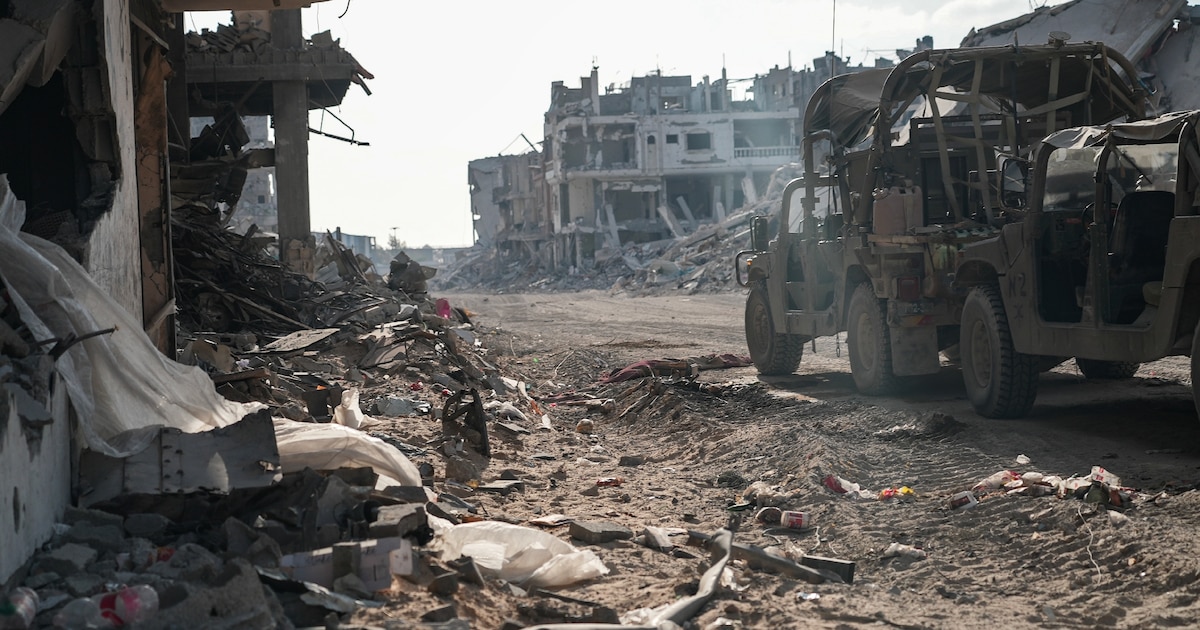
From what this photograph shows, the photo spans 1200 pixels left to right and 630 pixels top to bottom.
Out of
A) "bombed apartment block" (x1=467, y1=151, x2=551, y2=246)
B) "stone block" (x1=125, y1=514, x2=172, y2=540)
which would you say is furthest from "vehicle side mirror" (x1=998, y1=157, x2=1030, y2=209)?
"bombed apartment block" (x1=467, y1=151, x2=551, y2=246)

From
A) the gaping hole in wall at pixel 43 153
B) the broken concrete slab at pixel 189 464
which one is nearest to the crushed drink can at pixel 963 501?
the broken concrete slab at pixel 189 464

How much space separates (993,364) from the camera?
30.4ft

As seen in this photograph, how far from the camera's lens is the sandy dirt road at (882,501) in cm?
506

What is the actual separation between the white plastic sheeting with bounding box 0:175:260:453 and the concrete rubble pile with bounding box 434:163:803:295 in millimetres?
29149

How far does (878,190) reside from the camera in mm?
11047

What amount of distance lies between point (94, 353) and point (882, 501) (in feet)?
14.8

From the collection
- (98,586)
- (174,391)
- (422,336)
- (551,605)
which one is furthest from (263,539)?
(422,336)

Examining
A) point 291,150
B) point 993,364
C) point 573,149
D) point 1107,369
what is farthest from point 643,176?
point 993,364

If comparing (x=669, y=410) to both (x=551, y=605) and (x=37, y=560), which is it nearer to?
(x=551, y=605)

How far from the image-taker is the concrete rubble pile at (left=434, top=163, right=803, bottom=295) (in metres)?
42.7

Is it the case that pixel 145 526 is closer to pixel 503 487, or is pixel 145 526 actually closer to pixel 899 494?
pixel 503 487

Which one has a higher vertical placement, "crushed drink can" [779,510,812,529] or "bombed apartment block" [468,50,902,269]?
"bombed apartment block" [468,50,902,269]

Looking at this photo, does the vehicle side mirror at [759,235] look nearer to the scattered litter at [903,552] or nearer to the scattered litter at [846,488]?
the scattered litter at [846,488]

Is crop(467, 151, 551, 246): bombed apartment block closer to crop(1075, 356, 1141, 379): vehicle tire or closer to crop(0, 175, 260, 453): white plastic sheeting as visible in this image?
crop(1075, 356, 1141, 379): vehicle tire
